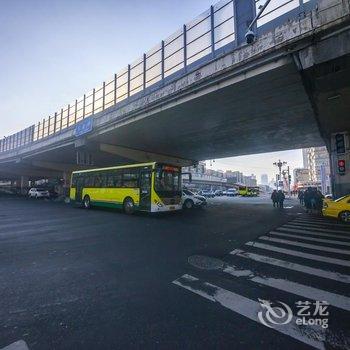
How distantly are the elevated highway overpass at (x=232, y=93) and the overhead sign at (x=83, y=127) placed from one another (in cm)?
11

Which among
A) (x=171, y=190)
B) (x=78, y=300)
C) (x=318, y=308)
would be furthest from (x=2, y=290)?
(x=171, y=190)

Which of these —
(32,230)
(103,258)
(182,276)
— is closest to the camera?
(182,276)

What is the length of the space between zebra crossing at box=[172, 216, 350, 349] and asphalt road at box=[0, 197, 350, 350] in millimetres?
20

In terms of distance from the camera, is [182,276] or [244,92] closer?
[182,276]

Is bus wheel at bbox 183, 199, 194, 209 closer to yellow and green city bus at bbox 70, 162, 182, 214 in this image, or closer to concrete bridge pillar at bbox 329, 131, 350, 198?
yellow and green city bus at bbox 70, 162, 182, 214

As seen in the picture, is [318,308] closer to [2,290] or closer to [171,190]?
[2,290]

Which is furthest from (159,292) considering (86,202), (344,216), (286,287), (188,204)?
(188,204)

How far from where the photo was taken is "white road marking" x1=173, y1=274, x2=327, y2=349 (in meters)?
3.19

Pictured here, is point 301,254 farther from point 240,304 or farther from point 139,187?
point 139,187

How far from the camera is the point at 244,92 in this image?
14.0 m

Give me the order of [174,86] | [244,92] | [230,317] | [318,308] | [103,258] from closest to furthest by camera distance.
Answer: [230,317], [318,308], [103,258], [244,92], [174,86]

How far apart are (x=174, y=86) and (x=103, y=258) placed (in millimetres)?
11980

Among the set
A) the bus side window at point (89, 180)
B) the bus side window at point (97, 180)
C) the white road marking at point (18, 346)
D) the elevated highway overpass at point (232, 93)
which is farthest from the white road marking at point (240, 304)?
the bus side window at point (89, 180)

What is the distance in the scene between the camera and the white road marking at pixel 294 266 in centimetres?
524
